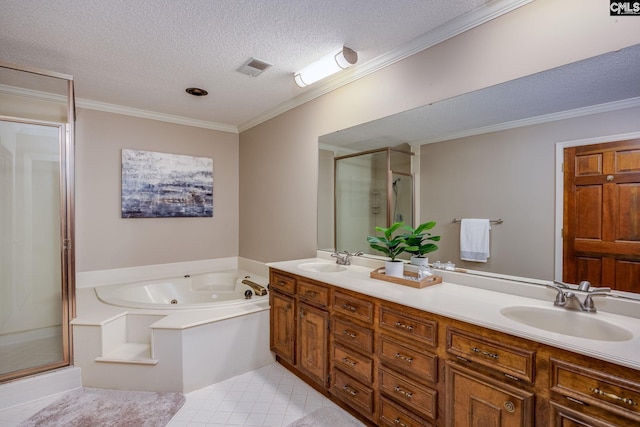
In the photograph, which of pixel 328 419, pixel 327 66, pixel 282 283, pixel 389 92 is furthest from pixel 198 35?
pixel 328 419

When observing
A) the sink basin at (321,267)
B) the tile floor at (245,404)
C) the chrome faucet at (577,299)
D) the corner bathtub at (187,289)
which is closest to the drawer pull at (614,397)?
→ the chrome faucet at (577,299)

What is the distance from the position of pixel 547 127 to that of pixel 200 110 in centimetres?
309

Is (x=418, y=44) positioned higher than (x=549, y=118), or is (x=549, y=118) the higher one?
(x=418, y=44)


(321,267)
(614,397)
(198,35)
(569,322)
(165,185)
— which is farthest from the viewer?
(165,185)

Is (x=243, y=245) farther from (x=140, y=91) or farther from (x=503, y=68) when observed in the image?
(x=503, y=68)

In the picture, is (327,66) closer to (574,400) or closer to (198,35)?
(198,35)

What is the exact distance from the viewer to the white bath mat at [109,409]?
183 centimetres

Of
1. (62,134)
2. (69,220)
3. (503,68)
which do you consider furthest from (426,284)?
(62,134)

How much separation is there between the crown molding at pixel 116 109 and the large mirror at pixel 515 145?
8.10 feet

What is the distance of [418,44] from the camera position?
6.31ft

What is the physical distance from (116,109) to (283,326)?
9.18 feet

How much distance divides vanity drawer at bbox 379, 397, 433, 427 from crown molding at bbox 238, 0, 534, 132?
2.04 metres

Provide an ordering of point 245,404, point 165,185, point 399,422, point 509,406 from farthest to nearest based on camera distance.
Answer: point 165,185 → point 245,404 → point 399,422 → point 509,406

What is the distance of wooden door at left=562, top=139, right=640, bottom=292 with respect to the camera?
4.17 feet
